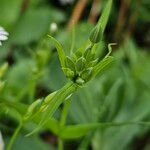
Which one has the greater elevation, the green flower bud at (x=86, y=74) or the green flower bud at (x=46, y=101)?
the green flower bud at (x=86, y=74)

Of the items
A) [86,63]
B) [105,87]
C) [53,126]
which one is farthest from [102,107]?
[86,63]

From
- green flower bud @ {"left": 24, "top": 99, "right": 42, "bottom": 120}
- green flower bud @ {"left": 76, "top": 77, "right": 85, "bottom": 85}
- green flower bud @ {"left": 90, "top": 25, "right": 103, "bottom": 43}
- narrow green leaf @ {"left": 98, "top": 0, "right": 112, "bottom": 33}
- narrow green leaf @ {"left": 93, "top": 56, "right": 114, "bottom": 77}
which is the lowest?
green flower bud @ {"left": 24, "top": 99, "right": 42, "bottom": 120}

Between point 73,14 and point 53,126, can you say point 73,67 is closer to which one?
point 53,126

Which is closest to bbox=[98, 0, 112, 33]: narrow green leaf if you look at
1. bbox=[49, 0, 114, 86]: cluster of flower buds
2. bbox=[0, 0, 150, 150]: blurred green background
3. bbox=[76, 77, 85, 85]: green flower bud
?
bbox=[49, 0, 114, 86]: cluster of flower buds

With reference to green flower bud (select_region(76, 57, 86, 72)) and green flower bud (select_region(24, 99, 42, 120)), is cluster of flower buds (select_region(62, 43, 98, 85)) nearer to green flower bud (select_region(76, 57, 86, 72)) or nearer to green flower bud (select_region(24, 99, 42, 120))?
green flower bud (select_region(76, 57, 86, 72))

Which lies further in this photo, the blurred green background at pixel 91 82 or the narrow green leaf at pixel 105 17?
the blurred green background at pixel 91 82

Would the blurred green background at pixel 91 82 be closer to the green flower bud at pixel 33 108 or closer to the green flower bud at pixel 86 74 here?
the green flower bud at pixel 33 108

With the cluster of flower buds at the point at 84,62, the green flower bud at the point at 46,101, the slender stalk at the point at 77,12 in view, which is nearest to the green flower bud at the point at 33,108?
the green flower bud at the point at 46,101
